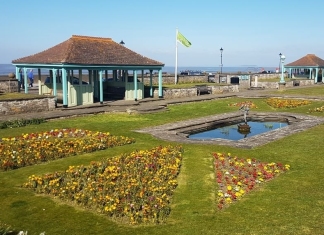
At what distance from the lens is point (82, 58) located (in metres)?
23.0

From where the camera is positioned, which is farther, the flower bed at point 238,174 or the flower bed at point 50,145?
the flower bed at point 50,145

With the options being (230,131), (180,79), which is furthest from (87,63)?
(180,79)

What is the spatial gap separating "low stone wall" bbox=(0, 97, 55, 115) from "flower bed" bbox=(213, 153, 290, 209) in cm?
1293

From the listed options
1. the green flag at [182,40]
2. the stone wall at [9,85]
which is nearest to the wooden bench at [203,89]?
the green flag at [182,40]

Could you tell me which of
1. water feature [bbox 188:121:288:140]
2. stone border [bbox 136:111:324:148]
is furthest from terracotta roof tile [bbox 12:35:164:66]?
water feature [bbox 188:121:288:140]

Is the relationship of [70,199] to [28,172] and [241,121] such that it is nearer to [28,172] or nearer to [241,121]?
[28,172]

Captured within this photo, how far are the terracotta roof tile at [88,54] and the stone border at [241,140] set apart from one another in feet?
28.3

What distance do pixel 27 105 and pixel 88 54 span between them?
19.4 feet

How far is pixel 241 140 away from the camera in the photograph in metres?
14.1

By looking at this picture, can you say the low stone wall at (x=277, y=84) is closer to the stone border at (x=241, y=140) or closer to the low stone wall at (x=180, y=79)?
the low stone wall at (x=180, y=79)

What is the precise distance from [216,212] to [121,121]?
1190cm

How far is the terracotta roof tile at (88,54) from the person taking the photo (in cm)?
A: 2277

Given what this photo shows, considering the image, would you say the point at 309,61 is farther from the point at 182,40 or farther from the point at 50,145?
the point at 50,145

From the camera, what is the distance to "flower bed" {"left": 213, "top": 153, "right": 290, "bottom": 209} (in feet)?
27.3
